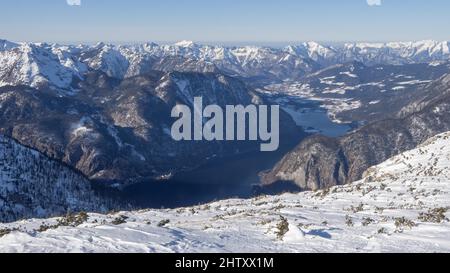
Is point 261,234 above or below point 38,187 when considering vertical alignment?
above

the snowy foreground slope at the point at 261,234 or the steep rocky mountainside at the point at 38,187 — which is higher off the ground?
the snowy foreground slope at the point at 261,234

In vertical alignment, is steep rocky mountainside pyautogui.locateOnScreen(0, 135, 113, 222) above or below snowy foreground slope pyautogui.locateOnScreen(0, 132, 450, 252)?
below

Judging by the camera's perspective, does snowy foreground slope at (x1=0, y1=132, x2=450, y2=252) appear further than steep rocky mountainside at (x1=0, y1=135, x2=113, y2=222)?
No

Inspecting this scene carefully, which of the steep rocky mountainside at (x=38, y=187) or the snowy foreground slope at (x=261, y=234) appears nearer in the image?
the snowy foreground slope at (x=261, y=234)

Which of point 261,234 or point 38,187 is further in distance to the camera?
point 38,187

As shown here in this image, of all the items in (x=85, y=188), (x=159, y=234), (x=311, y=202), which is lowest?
(x=85, y=188)
